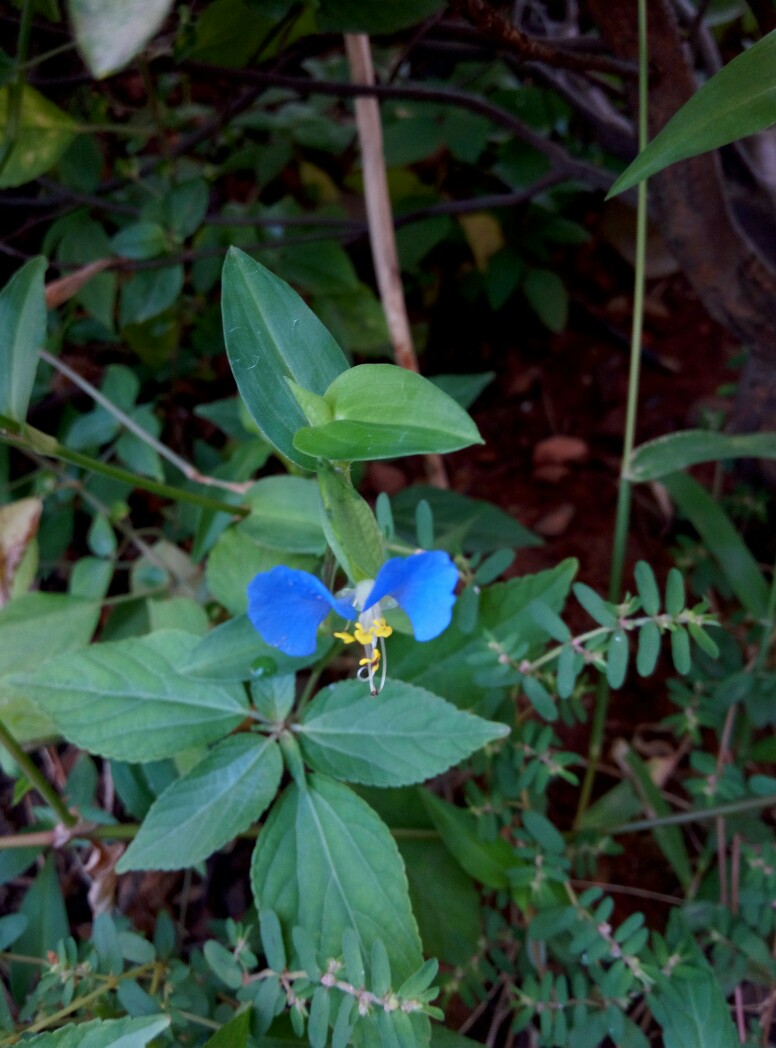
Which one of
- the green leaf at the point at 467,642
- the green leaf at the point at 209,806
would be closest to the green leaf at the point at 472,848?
the green leaf at the point at 467,642

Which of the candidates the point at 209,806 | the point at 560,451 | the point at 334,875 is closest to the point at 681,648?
the point at 334,875

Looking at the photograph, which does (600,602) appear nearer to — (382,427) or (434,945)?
(382,427)

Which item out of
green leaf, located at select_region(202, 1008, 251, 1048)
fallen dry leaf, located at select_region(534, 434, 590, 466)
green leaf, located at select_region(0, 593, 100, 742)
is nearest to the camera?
green leaf, located at select_region(202, 1008, 251, 1048)

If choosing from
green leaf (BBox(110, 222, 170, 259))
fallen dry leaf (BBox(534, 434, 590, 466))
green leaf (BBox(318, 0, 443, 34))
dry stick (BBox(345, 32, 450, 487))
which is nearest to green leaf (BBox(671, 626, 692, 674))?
dry stick (BBox(345, 32, 450, 487))

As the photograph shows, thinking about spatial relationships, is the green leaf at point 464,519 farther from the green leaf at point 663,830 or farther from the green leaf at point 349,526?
the green leaf at point 349,526

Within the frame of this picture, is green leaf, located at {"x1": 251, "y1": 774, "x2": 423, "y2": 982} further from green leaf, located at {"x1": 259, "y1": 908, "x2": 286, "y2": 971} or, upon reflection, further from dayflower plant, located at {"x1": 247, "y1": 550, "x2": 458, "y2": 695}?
dayflower plant, located at {"x1": 247, "y1": 550, "x2": 458, "y2": 695}
